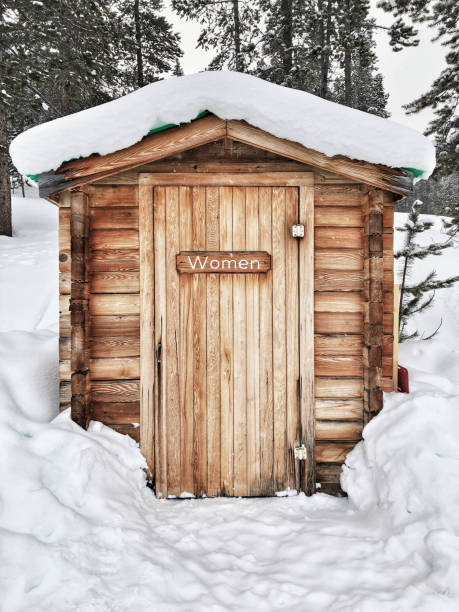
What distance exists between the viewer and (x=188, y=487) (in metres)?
3.09

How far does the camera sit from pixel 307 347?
313cm

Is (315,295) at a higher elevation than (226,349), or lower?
higher

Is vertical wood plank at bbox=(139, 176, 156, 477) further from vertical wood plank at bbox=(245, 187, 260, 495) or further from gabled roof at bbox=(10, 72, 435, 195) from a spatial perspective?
vertical wood plank at bbox=(245, 187, 260, 495)

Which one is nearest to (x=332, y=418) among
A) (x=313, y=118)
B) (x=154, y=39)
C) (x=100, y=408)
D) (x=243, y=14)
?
(x=100, y=408)

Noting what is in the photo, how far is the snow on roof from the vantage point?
2693 millimetres

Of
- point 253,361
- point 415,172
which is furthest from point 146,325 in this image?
point 415,172

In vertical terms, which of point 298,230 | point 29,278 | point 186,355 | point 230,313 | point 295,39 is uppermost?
point 295,39

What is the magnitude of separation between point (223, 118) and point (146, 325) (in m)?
1.73

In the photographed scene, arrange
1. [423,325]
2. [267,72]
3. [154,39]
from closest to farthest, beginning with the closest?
[423,325]
[267,72]
[154,39]

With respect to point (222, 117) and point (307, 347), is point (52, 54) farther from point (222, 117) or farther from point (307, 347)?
point (307, 347)

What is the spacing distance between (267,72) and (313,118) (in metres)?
8.31

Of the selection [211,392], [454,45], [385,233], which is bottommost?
[211,392]

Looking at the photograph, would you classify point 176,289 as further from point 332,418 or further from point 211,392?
point 332,418

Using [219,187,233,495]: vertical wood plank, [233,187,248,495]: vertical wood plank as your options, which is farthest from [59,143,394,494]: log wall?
[233,187,248,495]: vertical wood plank
